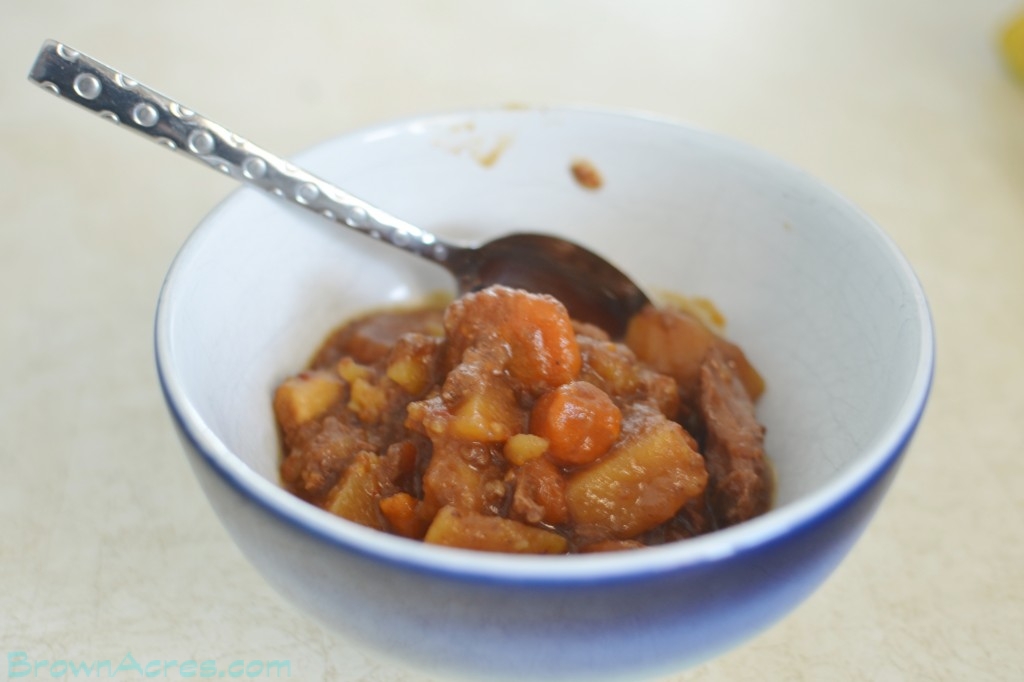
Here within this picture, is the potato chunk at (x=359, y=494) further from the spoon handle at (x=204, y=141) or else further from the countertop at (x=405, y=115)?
the spoon handle at (x=204, y=141)

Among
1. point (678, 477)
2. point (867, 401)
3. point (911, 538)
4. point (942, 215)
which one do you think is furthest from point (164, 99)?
point (942, 215)

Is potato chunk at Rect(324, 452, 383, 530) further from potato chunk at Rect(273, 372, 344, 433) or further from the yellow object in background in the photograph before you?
the yellow object in background

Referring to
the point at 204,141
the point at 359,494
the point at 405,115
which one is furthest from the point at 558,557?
the point at 405,115

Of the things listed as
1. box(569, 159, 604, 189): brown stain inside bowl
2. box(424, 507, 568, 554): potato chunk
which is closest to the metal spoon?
box(569, 159, 604, 189): brown stain inside bowl

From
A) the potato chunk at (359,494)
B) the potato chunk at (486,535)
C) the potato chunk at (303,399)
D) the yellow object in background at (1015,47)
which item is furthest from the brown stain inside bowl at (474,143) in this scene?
the yellow object in background at (1015,47)

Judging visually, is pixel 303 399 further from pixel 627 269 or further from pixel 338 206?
pixel 627 269

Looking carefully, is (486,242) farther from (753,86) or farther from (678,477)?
(753,86)
